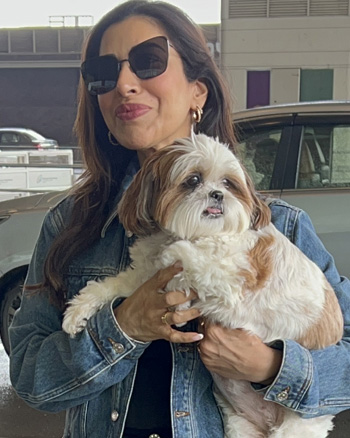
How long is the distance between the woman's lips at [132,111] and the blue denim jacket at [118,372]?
0.37 meters

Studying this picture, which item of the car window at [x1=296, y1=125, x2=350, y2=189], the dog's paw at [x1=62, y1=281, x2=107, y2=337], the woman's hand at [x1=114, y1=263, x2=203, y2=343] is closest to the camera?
the woman's hand at [x1=114, y1=263, x2=203, y2=343]

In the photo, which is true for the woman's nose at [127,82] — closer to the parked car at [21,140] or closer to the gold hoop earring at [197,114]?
the gold hoop earring at [197,114]

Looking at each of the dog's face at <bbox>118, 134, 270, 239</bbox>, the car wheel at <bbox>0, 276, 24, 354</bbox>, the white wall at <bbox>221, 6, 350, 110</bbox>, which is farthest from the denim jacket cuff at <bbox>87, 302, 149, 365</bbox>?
the white wall at <bbox>221, 6, 350, 110</bbox>

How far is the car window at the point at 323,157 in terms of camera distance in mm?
3918

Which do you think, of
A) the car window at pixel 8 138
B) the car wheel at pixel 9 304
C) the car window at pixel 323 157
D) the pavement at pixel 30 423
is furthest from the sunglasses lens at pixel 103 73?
the car window at pixel 8 138

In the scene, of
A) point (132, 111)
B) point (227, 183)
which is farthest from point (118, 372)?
point (132, 111)

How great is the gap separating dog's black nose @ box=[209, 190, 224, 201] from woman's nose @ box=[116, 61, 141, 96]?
33 centimetres

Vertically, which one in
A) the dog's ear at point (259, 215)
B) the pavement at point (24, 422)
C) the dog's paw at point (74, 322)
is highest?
the dog's ear at point (259, 215)

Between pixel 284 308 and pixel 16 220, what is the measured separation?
10.4 ft

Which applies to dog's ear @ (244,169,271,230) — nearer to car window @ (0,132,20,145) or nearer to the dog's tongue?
the dog's tongue

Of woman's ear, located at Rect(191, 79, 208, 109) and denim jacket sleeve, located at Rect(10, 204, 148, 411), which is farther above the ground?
woman's ear, located at Rect(191, 79, 208, 109)

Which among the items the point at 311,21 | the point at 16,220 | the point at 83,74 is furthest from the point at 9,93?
the point at 83,74

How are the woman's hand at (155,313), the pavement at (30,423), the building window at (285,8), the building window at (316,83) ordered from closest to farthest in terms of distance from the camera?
the woman's hand at (155,313) < the pavement at (30,423) < the building window at (285,8) < the building window at (316,83)

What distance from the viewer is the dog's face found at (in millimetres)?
1398
